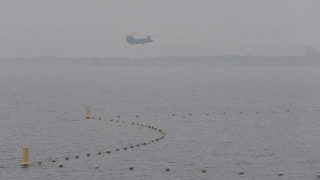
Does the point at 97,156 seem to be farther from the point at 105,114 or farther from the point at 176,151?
the point at 105,114

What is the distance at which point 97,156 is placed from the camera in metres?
55.5

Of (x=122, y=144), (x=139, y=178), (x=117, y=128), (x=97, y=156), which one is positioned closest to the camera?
(x=139, y=178)

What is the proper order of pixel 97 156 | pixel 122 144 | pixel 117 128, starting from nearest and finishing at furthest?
pixel 97 156 → pixel 122 144 → pixel 117 128

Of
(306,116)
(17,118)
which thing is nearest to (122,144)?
(17,118)

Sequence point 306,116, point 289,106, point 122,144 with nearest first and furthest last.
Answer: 1. point 122,144
2. point 306,116
3. point 289,106

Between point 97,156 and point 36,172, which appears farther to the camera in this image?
point 97,156

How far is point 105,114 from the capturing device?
9894cm

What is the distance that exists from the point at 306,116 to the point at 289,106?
885 inches

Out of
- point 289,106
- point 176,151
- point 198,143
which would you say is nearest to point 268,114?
point 289,106

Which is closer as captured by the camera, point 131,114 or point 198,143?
point 198,143

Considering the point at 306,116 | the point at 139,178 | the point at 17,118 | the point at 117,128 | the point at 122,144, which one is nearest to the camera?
the point at 139,178

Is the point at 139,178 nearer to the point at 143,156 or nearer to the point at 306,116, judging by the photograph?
the point at 143,156

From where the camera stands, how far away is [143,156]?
55.8 meters

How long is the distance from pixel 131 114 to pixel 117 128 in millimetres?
20596
